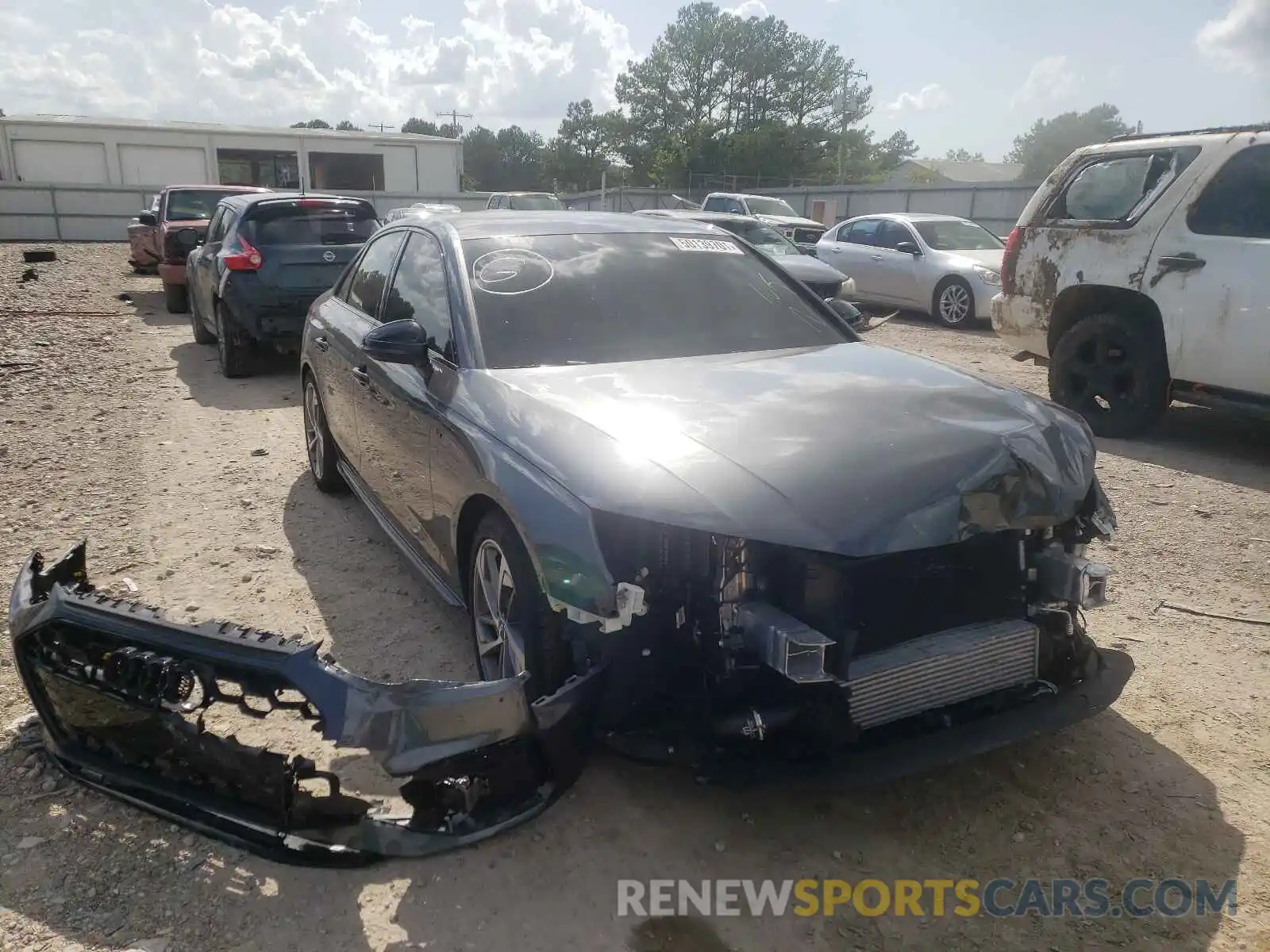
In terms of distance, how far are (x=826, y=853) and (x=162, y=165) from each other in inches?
1583

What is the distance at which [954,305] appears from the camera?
12.8 meters

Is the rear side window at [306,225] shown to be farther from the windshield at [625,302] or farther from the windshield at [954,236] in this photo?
the windshield at [954,236]

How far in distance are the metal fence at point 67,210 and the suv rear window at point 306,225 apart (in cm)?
2079

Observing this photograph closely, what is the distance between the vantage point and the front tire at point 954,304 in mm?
12539

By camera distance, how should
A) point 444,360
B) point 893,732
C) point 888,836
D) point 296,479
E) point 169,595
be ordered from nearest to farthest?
point 893,732 < point 888,836 < point 444,360 < point 169,595 < point 296,479

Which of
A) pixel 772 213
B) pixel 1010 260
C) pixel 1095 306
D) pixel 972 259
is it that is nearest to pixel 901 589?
pixel 1095 306

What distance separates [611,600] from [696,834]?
31.4 inches

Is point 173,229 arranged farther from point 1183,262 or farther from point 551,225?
point 1183,262

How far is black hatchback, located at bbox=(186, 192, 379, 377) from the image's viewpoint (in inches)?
337

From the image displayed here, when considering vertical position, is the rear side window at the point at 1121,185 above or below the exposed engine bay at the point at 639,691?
above

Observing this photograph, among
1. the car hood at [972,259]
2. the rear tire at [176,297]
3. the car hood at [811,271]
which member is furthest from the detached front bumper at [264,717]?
the car hood at [972,259]

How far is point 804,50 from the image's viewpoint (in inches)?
2547

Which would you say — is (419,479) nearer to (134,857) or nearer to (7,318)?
(134,857)

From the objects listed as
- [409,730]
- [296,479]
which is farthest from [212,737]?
[296,479]
